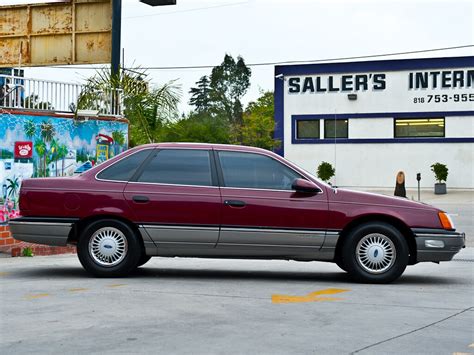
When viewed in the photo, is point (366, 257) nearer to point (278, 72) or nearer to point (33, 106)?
point (33, 106)

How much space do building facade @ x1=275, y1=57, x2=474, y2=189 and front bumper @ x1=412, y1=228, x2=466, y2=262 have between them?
3367 centimetres

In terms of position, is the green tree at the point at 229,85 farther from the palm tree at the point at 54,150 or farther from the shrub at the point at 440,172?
the palm tree at the point at 54,150

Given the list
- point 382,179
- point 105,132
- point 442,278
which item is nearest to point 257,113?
point 382,179

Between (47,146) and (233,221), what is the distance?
274 inches

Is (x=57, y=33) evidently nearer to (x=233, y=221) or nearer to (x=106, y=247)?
(x=106, y=247)

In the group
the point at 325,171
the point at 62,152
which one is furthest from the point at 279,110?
the point at 62,152

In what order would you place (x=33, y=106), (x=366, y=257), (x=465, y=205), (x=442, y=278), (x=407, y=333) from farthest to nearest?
(x=465, y=205), (x=33, y=106), (x=442, y=278), (x=366, y=257), (x=407, y=333)

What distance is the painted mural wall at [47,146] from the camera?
15.1m

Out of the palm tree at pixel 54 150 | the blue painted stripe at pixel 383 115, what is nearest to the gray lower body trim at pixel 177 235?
the palm tree at pixel 54 150

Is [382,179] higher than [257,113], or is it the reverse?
[257,113]

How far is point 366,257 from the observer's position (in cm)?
1013

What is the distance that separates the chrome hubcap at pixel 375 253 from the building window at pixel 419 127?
113 feet

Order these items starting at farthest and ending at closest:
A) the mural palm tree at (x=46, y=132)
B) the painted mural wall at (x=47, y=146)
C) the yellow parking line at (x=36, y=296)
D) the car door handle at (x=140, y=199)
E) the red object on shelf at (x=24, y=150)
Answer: the mural palm tree at (x=46, y=132) → the red object on shelf at (x=24, y=150) → the painted mural wall at (x=47, y=146) → the car door handle at (x=140, y=199) → the yellow parking line at (x=36, y=296)

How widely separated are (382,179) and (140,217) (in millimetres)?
34938
